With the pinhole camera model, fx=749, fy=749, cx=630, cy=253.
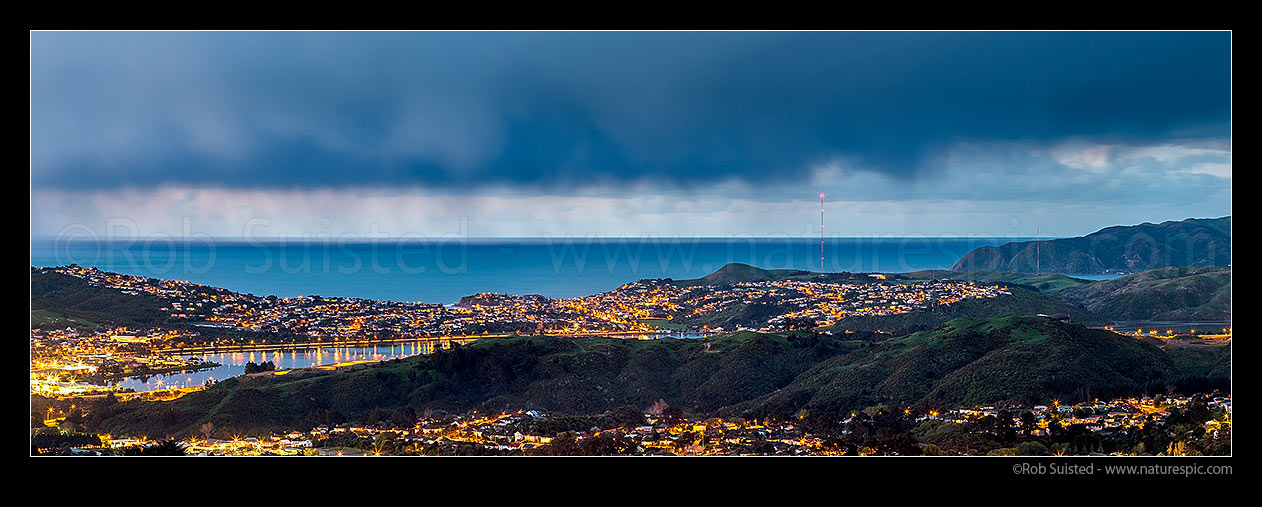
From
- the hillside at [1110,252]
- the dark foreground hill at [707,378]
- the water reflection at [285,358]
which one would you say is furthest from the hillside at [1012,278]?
the water reflection at [285,358]

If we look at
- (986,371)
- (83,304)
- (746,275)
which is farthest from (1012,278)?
(83,304)

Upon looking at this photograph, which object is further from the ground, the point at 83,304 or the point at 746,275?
the point at 746,275

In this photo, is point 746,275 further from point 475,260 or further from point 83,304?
point 83,304

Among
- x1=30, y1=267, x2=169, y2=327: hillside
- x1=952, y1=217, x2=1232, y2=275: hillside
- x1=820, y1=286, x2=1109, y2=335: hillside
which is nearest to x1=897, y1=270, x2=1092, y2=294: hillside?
x1=952, y1=217, x2=1232, y2=275: hillside
